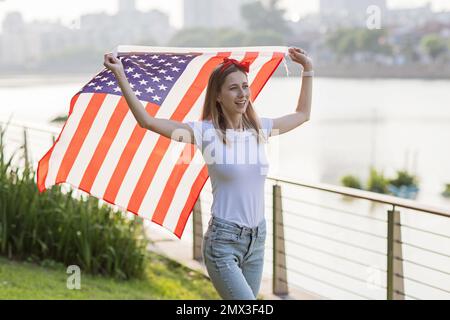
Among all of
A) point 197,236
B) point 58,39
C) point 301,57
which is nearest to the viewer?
point 301,57

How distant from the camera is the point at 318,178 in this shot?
4138 centimetres

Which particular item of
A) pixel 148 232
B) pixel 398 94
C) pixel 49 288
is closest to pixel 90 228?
pixel 49 288

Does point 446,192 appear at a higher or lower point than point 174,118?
lower

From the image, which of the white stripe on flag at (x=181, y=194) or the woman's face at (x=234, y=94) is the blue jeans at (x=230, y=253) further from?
the white stripe on flag at (x=181, y=194)

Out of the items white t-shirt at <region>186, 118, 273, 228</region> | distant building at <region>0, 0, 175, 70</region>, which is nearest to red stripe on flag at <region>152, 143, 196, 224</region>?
white t-shirt at <region>186, 118, 273, 228</region>

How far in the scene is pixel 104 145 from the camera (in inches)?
113

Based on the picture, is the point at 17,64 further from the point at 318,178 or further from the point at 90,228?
the point at 90,228

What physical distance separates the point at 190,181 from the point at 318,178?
3892cm

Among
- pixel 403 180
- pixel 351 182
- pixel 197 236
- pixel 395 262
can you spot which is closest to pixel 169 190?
pixel 395 262

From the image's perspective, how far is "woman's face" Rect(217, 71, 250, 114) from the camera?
231cm

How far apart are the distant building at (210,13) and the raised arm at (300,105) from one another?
8303 cm

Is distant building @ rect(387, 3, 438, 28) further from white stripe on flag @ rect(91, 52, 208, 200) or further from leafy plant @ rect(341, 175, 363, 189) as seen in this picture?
white stripe on flag @ rect(91, 52, 208, 200)

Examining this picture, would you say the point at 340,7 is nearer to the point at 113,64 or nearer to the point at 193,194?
the point at 193,194

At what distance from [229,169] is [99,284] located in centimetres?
239
